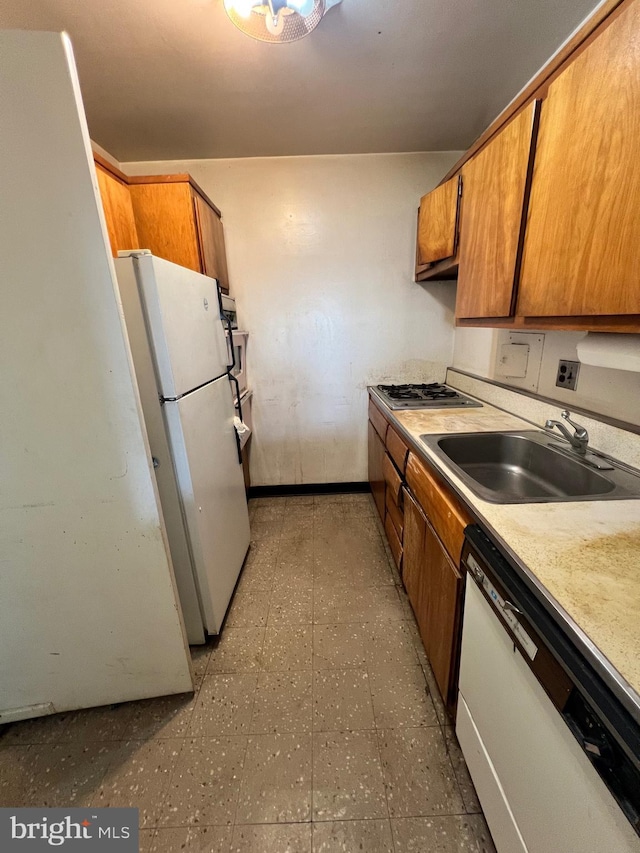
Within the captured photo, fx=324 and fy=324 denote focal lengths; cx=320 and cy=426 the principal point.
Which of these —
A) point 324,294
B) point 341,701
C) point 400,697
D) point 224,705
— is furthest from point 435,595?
point 324,294

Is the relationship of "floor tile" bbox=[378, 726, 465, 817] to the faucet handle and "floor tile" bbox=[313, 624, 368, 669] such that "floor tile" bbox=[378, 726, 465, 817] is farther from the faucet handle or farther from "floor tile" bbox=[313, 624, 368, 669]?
the faucet handle

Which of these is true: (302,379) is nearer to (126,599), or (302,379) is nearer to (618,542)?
(126,599)

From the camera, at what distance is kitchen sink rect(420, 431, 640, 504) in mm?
1115

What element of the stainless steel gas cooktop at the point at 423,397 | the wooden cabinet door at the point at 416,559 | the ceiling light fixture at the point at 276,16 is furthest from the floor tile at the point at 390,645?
the ceiling light fixture at the point at 276,16

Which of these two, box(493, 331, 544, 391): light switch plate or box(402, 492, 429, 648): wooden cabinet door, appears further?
box(493, 331, 544, 391): light switch plate

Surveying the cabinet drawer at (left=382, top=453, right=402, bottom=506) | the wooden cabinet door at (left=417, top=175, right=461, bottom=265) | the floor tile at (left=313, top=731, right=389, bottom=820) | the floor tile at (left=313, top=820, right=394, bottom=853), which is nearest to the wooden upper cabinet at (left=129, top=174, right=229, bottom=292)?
the wooden cabinet door at (left=417, top=175, right=461, bottom=265)

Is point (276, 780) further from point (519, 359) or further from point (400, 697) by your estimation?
point (519, 359)

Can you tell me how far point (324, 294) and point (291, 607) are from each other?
6.95ft

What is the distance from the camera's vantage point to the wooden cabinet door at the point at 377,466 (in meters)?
2.16

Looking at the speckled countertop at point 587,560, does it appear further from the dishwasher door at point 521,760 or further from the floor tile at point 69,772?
the floor tile at point 69,772

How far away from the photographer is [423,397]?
2.15 metres

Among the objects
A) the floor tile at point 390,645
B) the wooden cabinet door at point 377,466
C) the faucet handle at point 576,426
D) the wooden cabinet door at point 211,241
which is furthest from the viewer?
the wooden cabinet door at point 377,466

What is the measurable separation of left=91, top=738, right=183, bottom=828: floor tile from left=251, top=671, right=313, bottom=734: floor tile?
295 millimetres

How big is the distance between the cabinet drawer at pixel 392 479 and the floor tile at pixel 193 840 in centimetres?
130
